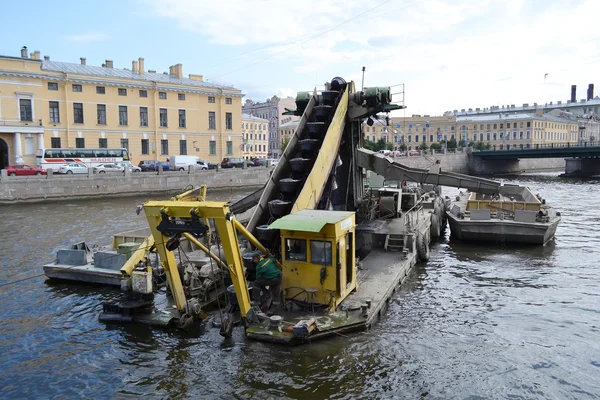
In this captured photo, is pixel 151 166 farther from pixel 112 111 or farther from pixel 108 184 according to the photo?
pixel 108 184

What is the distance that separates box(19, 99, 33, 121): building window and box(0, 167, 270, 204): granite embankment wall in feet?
46.7

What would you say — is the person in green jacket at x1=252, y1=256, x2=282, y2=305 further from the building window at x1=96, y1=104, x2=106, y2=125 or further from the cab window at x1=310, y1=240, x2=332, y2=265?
the building window at x1=96, y1=104, x2=106, y2=125

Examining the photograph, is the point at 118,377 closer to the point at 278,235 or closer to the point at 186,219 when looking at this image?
the point at 186,219

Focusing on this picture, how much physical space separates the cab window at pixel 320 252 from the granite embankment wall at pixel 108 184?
27300 mm

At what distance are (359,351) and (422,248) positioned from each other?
9.36m

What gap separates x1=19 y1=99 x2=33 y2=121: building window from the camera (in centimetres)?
5072

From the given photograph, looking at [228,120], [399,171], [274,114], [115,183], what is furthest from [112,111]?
[274,114]

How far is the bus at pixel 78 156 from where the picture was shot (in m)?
48.7

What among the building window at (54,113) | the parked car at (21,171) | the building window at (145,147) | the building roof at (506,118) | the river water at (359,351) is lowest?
the river water at (359,351)

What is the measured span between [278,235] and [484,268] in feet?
32.3

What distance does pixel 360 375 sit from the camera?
10289 mm

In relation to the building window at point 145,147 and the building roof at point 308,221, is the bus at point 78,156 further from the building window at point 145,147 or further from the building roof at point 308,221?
the building roof at point 308,221

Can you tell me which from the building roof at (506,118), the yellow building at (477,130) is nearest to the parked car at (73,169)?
the yellow building at (477,130)

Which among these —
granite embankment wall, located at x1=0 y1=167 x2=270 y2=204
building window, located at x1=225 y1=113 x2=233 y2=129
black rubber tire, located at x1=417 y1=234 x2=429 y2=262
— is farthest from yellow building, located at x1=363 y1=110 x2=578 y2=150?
black rubber tire, located at x1=417 y1=234 x2=429 y2=262
